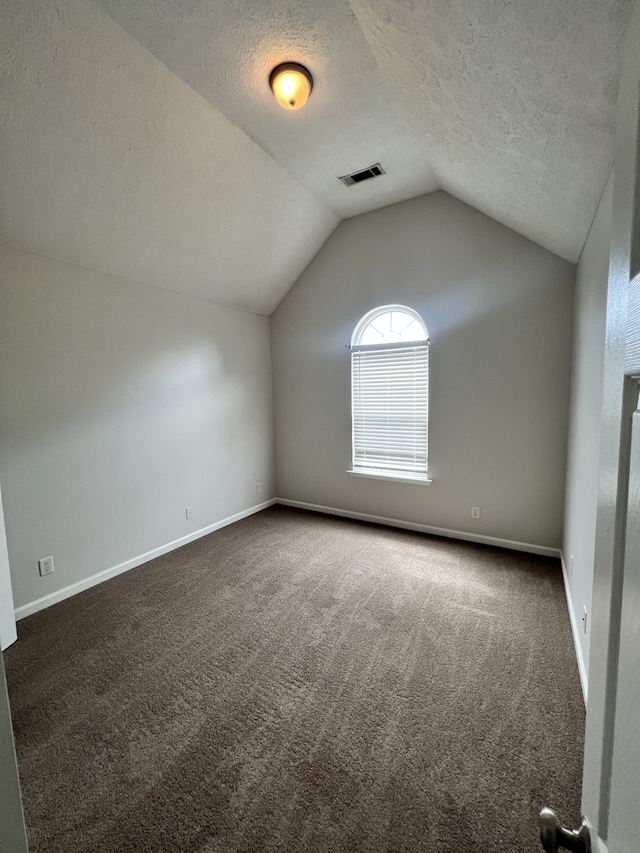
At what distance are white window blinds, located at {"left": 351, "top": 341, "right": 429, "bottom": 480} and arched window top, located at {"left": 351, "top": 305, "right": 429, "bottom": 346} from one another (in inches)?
4.7

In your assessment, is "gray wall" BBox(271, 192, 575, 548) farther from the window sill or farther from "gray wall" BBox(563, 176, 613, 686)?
"gray wall" BBox(563, 176, 613, 686)

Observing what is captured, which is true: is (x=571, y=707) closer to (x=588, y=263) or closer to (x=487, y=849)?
(x=487, y=849)

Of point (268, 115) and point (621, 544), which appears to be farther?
point (268, 115)

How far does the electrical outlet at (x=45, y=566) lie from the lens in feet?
7.63

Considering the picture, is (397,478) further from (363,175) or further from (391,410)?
(363,175)

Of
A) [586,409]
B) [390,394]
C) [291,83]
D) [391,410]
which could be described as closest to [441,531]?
[391,410]

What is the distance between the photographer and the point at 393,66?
1.65 m

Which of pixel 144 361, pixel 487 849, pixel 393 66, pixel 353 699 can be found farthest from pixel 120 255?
pixel 487 849

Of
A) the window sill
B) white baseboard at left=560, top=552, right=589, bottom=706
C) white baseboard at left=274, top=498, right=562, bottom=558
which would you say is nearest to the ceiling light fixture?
the window sill

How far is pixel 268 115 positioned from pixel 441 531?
3567 mm

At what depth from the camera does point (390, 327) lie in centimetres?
351

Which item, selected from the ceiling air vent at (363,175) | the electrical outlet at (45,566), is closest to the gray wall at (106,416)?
the electrical outlet at (45,566)

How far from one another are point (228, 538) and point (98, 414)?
1.65m

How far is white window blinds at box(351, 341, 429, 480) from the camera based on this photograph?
3355mm
